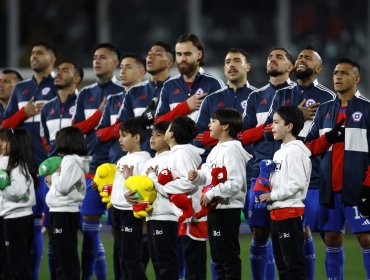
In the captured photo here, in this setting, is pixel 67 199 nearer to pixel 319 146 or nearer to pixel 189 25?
pixel 319 146

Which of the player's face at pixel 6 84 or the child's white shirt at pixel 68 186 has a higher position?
the player's face at pixel 6 84

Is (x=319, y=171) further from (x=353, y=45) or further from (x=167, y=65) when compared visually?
(x=353, y=45)

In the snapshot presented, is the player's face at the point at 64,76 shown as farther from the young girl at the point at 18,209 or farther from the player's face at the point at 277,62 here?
the player's face at the point at 277,62

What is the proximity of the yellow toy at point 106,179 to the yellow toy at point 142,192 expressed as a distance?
43 cm

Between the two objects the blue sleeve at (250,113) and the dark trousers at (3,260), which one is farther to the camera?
the dark trousers at (3,260)

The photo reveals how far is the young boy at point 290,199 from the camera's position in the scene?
8.32 m

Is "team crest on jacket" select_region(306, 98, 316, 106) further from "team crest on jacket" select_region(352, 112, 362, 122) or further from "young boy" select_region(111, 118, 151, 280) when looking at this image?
"young boy" select_region(111, 118, 151, 280)

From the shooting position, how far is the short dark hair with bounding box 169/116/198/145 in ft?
28.5

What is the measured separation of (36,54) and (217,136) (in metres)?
2.89

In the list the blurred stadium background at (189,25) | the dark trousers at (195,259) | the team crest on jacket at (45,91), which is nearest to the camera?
the dark trousers at (195,259)

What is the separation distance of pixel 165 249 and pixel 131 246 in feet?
1.36

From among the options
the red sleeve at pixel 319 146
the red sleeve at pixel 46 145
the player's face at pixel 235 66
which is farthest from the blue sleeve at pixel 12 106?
the red sleeve at pixel 319 146

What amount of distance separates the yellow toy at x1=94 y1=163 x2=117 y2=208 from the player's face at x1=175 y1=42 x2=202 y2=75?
1.09 m

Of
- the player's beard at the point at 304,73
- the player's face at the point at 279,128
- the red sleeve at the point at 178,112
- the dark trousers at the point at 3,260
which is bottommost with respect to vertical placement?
the dark trousers at the point at 3,260
